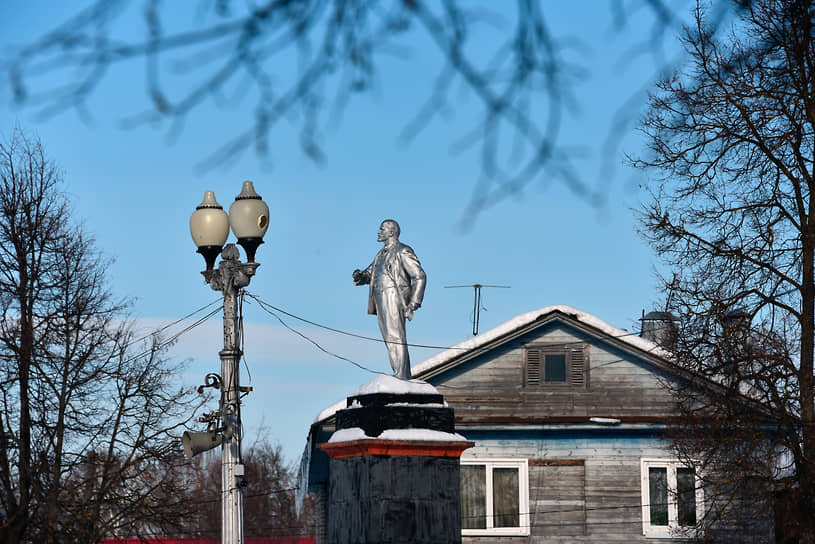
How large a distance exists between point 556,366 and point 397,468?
13582 millimetres

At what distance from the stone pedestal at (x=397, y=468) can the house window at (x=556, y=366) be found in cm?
1309

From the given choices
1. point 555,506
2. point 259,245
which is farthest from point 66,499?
point 259,245

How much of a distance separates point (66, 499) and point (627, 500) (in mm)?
9890

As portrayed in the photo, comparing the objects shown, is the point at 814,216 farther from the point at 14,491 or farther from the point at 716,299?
the point at 14,491

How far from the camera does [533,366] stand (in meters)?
24.1

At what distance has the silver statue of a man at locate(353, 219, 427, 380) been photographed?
11469mm

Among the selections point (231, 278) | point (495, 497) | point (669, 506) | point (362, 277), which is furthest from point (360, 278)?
point (669, 506)

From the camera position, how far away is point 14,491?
2078cm

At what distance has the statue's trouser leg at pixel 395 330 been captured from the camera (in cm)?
1146

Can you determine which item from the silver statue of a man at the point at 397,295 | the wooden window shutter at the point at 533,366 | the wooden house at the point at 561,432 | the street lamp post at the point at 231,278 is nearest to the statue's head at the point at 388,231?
the silver statue of a man at the point at 397,295

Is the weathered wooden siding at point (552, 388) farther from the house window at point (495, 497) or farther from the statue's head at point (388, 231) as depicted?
the statue's head at point (388, 231)

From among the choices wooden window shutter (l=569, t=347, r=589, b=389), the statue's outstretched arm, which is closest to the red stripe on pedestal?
the statue's outstretched arm

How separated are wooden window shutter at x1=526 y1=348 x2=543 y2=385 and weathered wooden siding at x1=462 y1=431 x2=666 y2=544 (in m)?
1.18

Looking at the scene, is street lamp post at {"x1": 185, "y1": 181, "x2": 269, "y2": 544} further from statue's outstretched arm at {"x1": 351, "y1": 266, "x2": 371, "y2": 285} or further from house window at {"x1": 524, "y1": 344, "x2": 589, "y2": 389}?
house window at {"x1": 524, "y1": 344, "x2": 589, "y2": 389}
